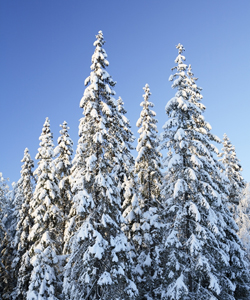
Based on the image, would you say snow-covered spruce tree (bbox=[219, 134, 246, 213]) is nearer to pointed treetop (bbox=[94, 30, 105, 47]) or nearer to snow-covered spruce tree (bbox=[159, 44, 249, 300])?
snow-covered spruce tree (bbox=[159, 44, 249, 300])

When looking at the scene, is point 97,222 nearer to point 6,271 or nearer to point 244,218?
point 244,218

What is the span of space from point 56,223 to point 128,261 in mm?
8853

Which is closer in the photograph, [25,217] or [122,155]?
[122,155]

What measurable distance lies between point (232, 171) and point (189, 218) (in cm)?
1573

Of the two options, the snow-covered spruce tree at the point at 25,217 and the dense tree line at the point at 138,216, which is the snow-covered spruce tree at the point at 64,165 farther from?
the snow-covered spruce tree at the point at 25,217

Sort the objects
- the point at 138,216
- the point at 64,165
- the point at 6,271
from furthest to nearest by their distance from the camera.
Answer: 1. the point at 6,271
2. the point at 64,165
3. the point at 138,216

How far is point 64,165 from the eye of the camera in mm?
26641

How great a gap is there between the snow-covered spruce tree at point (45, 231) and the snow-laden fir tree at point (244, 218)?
16.6m

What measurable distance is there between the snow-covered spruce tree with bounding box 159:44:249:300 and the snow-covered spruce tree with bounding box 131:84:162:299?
2.57 metres

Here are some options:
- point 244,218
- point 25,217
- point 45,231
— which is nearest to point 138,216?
point 45,231

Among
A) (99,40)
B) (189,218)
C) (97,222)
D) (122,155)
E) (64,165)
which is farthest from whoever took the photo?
(64,165)

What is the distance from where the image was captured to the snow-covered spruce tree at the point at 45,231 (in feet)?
61.6

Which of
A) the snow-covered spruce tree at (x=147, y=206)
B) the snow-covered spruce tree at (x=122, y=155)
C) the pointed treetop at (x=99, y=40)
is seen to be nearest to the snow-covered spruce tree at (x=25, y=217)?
the snow-covered spruce tree at (x=122, y=155)

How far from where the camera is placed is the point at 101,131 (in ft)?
53.7
